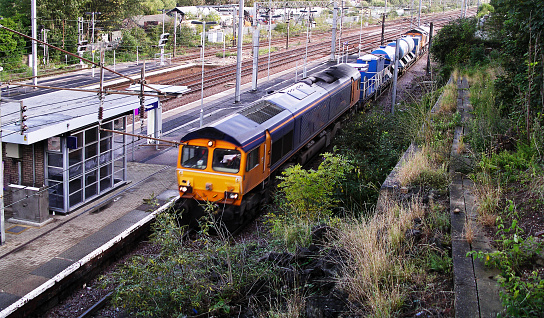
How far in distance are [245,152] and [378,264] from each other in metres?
5.73

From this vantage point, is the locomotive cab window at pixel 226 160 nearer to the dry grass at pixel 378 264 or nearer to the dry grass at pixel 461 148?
the dry grass at pixel 378 264

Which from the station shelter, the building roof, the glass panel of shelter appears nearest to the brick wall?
the station shelter

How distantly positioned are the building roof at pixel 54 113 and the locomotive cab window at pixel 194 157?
281 cm

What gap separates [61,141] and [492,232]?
10.0 metres

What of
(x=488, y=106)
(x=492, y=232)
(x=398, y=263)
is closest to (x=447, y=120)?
(x=488, y=106)

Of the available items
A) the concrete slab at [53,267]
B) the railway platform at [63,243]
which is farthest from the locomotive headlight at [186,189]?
the concrete slab at [53,267]

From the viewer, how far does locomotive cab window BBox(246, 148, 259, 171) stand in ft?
39.0

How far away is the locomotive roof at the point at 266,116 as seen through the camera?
38.8 ft

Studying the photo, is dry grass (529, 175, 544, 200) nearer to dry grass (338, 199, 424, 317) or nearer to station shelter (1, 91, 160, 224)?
dry grass (338, 199, 424, 317)

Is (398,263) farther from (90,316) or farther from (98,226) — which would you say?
(98,226)

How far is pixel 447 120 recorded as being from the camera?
585 inches

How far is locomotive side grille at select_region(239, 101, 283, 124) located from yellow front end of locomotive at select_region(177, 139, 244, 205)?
1.63 meters

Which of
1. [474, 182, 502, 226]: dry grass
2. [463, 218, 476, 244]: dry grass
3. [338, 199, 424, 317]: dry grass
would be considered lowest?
[338, 199, 424, 317]: dry grass

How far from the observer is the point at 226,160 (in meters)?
11.8
